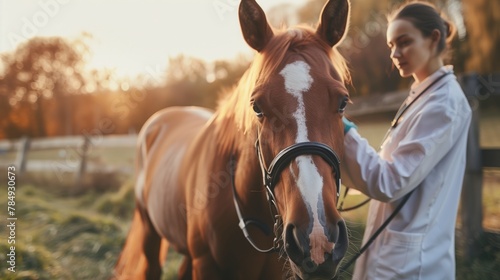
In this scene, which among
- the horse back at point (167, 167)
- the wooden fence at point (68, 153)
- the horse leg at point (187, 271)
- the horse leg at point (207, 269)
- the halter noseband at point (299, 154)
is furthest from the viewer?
the wooden fence at point (68, 153)

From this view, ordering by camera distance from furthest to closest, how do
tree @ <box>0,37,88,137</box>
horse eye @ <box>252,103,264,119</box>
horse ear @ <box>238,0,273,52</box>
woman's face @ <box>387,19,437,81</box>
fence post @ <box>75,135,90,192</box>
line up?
fence post @ <box>75,135,90,192</box> → tree @ <box>0,37,88,137</box> → woman's face @ <box>387,19,437,81</box> → horse ear @ <box>238,0,273,52</box> → horse eye @ <box>252,103,264,119</box>

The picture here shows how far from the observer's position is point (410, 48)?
1.89 meters

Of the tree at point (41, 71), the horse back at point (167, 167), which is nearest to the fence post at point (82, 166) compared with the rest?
the tree at point (41, 71)

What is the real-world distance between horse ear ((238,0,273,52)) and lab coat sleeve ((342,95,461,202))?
0.63 metres

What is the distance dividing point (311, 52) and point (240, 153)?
59 centimetres

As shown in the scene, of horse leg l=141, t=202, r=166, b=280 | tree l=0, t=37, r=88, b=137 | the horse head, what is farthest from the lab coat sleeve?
tree l=0, t=37, r=88, b=137

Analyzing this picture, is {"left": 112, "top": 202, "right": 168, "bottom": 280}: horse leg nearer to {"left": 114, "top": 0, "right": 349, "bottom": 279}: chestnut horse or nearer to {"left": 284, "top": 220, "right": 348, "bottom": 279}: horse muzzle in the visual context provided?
{"left": 114, "top": 0, "right": 349, "bottom": 279}: chestnut horse

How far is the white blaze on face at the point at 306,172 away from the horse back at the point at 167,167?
130 centimetres

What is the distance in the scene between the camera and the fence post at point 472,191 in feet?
→ 11.2

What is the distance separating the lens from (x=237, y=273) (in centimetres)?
195

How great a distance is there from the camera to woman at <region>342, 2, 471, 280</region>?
1.74 m

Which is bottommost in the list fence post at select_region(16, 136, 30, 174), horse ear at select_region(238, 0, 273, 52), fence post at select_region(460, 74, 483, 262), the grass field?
fence post at select_region(16, 136, 30, 174)

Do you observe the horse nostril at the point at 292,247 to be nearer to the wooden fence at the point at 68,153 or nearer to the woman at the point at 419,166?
the woman at the point at 419,166

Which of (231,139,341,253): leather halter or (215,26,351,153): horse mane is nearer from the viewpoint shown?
(231,139,341,253): leather halter
